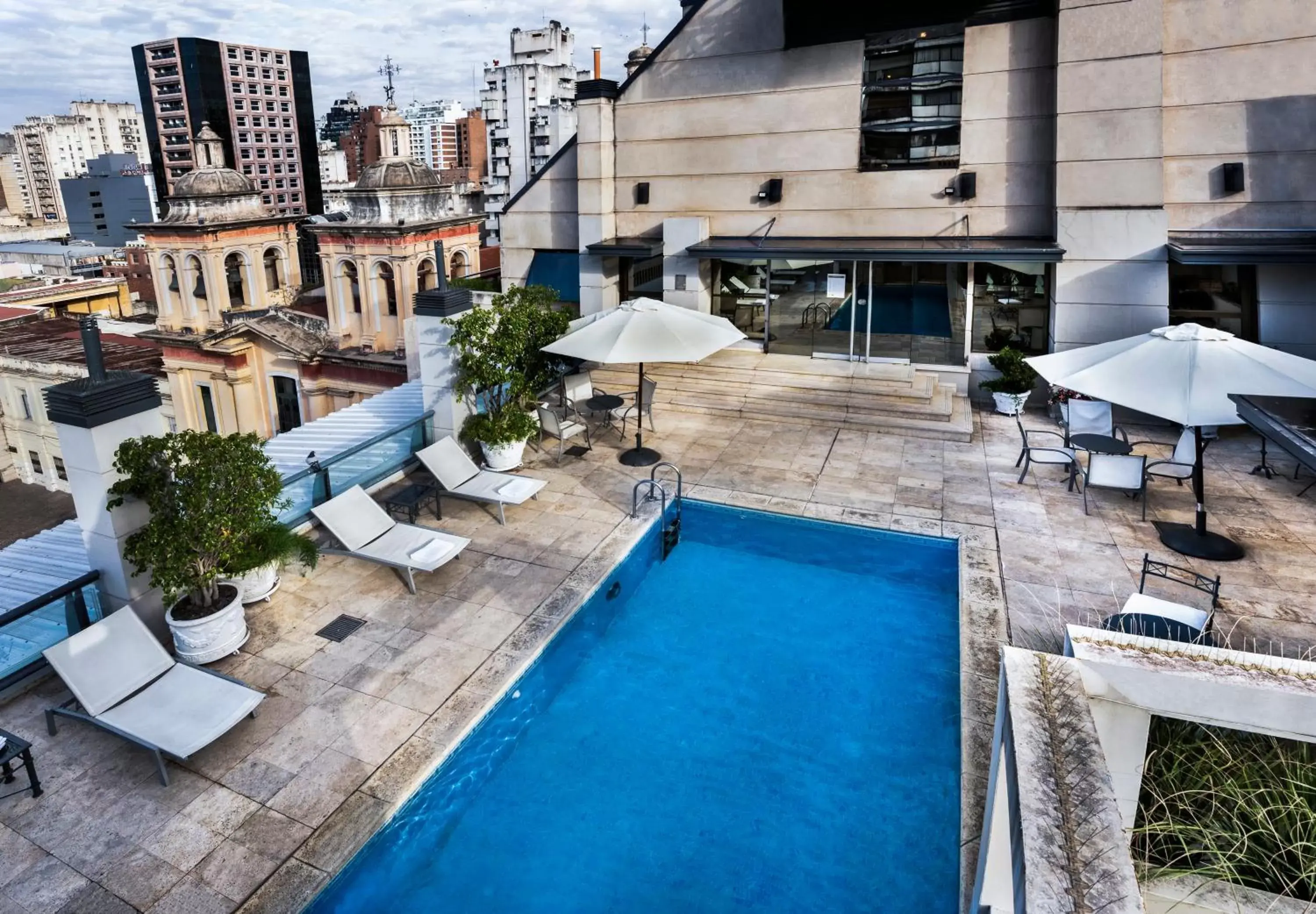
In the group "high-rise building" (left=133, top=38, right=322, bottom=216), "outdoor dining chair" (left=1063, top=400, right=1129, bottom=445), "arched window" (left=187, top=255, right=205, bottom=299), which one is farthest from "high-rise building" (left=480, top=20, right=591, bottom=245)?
"outdoor dining chair" (left=1063, top=400, right=1129, bottom=445)

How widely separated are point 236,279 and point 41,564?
29.9 m

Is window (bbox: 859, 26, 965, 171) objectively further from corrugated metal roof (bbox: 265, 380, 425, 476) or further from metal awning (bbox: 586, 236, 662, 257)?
corrugated metal roof (bbox: 265, 380, 425, 476)

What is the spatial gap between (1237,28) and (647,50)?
52.5ft

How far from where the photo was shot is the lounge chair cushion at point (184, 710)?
6.09 m

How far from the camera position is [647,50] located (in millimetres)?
24953

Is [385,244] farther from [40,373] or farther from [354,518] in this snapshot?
[40,373]

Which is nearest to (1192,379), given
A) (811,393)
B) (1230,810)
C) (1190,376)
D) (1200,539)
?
(1190,376)

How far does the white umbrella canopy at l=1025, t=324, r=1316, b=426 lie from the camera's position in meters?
8.46

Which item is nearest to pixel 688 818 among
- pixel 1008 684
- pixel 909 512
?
pixel 1008 684

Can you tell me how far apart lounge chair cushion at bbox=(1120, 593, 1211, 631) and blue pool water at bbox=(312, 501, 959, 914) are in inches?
68.4

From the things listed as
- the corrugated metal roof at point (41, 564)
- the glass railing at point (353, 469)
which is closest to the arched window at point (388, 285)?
the glass railing at point (353, 469)

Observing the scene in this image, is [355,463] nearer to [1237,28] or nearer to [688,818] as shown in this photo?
[688,818]

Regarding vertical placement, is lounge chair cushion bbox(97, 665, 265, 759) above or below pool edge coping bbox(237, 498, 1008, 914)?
above

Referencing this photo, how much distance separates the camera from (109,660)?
664 cm
